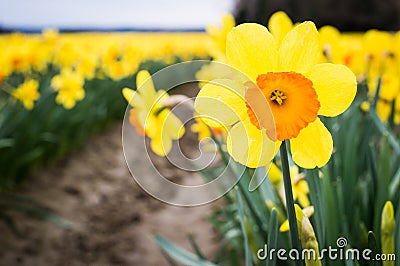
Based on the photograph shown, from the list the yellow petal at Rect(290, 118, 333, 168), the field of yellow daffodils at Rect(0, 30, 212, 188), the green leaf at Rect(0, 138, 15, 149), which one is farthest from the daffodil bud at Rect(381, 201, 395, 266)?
the green leaf at Rect(0, 138, 15, 149)

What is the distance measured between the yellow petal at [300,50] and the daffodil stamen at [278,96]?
0.12 feet

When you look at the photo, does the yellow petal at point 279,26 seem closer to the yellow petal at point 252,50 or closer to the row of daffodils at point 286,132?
the row of daffodils at point 286,132

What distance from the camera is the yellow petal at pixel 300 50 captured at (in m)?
0.59

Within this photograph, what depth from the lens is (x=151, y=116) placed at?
0.85 metres

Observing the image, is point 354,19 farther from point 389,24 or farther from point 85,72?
point 85,72

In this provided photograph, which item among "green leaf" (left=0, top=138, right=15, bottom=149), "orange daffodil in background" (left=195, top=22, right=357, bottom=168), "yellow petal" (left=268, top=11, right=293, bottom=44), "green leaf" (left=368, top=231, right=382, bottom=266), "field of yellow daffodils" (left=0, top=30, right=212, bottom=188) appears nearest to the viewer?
"orange daffodil in background" (left=195, top=22, right=357, bottom=168)

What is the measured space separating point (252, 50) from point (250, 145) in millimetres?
119

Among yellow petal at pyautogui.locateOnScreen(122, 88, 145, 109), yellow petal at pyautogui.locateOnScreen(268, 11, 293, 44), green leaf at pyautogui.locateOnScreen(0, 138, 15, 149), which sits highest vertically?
yellow petal at pyautogui.locateOnScreen(268, 11, 293, 44)

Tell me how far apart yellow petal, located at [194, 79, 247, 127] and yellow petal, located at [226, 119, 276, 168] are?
2cm

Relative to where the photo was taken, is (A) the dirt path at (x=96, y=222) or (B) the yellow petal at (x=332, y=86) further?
(A) the dirt path at (x=96, y=222)

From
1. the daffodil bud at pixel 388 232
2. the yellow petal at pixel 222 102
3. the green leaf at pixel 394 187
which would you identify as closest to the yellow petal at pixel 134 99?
the yellow petal at pixel 222 102

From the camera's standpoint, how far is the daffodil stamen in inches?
22.7

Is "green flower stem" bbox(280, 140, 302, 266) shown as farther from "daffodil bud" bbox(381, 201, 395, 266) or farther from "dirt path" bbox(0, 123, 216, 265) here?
"dirt path" bbox(0, 123, 216, 265)

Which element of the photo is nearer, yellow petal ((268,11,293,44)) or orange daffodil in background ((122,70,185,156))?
orange daffodil in background ((122,70,185,156))
